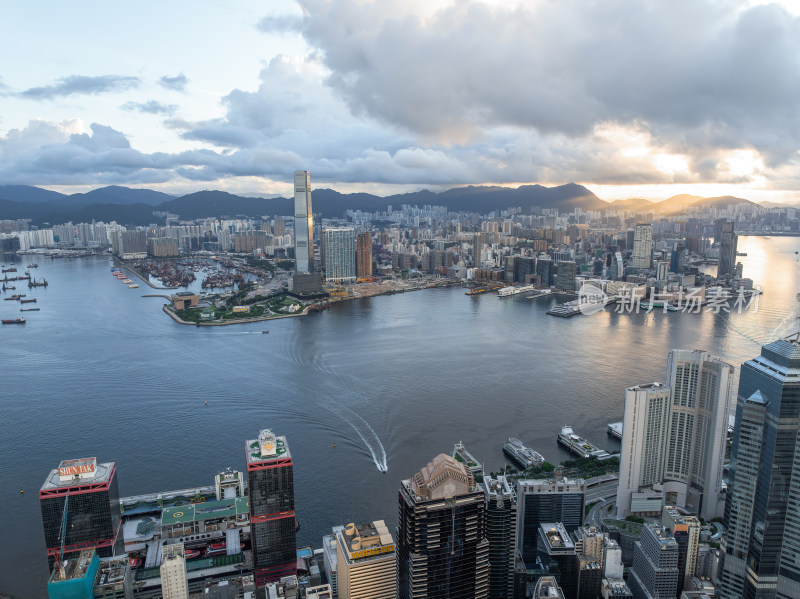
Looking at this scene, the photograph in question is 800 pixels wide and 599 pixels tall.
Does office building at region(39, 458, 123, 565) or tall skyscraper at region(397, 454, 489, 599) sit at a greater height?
tall skyscraper at region(397, 454, 489, 599)

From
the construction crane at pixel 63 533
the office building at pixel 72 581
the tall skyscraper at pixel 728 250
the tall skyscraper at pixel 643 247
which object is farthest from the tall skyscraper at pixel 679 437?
the tall skyscraper at pixel 643 247

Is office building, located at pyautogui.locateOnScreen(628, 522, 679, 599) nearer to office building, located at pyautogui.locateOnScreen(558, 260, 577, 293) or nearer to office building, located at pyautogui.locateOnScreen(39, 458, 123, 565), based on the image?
office building, located at pyautogui.locateOnScreen(39, 458, 123, 565)

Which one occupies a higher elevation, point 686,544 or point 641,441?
point 641,441

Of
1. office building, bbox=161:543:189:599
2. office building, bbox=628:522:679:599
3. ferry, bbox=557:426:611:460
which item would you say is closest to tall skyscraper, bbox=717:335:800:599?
office building, bbox=628:522:679:599

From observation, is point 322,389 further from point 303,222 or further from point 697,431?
point 303,222

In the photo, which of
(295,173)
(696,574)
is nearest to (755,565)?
(696,574)

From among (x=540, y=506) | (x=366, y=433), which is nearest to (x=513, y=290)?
(x=366, y=433)
